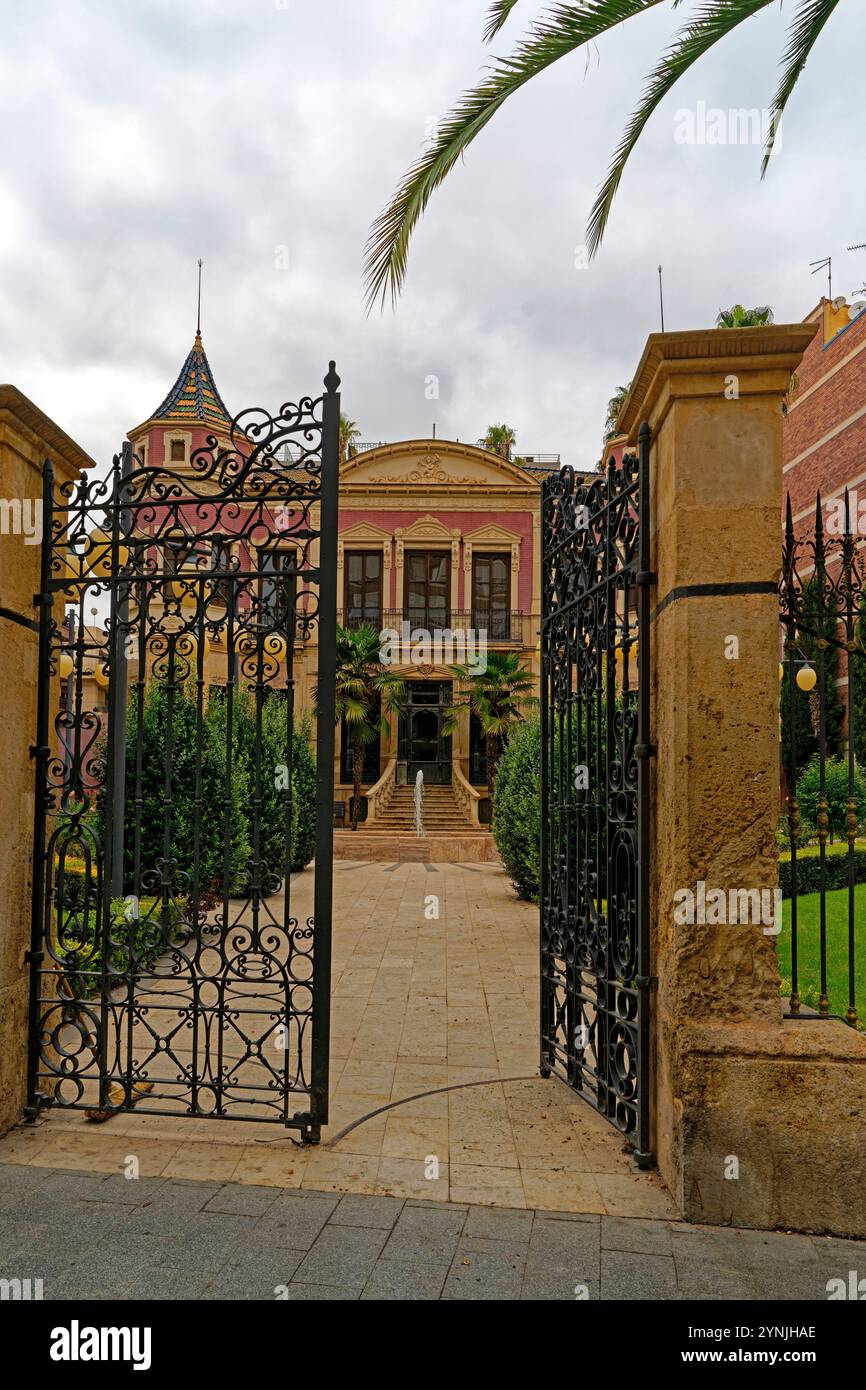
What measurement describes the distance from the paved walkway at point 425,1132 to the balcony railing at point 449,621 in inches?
725

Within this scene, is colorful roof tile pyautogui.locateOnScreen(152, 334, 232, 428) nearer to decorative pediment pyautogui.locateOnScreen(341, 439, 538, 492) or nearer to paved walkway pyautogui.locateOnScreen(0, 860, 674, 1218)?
decorative pediment pyautogui.locateOnScreen(341, 439, 538, 492)

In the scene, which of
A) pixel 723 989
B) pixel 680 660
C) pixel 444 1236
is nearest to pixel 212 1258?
pixel 444 1236

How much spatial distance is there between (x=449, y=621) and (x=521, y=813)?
47.7 feet

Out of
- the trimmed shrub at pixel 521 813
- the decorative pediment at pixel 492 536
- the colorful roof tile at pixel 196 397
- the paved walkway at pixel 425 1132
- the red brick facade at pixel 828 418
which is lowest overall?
the paved walkway at pixel 425 1132

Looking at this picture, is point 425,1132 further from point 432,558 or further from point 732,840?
point 432,558

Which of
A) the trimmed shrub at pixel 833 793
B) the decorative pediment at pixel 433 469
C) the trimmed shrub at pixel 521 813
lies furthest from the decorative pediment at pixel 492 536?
the trimmed shrub at pixel 521 813

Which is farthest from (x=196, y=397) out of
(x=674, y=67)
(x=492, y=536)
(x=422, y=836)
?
(x=674, y=67)

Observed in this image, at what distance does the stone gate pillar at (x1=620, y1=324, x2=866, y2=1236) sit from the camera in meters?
3.14

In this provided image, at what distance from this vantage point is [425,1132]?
13.3 ft

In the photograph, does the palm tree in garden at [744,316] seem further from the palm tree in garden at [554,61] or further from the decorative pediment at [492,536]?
the palm tree in garden at [554,61]

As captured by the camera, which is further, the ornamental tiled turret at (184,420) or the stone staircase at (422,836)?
the ornamental tiled turret at (184,420)

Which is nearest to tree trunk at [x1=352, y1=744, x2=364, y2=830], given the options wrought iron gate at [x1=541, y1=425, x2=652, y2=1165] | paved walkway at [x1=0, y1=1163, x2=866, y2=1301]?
wrought iron gate at [x1=541, y1=425, x2=652, y2=1165]

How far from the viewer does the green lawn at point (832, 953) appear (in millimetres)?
6124
